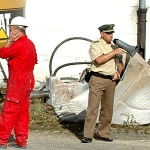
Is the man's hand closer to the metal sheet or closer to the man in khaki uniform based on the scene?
the man in khaki uniform

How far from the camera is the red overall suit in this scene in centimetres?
784

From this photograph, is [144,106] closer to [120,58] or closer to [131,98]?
[131,98]

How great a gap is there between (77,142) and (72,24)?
3306 mm

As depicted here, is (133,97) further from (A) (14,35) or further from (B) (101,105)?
(A) (14,35)

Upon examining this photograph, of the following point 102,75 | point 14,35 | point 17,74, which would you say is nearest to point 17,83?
point 17,74

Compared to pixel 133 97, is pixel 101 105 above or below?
above

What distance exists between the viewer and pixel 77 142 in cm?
870

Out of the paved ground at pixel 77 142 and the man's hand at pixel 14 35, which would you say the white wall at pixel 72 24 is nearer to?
the paved ground at pixel 77 142

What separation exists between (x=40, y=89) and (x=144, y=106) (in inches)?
94.8

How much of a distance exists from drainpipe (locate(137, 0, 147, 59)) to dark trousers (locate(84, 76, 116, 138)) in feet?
8.75

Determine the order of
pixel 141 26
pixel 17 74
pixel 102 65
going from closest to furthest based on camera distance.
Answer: pixel 17 74 → pixel 102 65 → pixel 141 26

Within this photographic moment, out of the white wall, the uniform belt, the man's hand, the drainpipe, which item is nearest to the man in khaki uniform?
the uniform belt

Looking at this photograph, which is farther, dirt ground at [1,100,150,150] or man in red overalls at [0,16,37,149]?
dirt ground at [1,100,150,150]

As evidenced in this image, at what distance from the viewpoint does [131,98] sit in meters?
9.53
